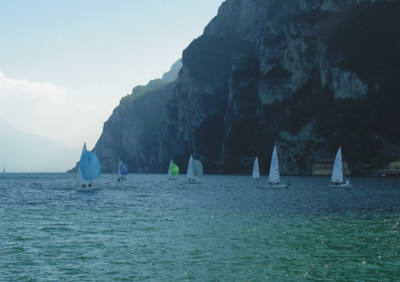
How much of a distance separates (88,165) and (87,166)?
424mm

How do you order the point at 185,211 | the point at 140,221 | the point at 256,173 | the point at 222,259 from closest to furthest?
the point at 222,259
the point at 140,221
the point at 185,211
the point at 256,173

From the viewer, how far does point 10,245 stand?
38.2 metres

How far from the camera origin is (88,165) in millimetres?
105000

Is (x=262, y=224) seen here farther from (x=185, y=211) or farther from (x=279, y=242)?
(x=185, y=211)

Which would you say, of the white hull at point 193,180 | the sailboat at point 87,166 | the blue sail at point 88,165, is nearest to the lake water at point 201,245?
the sailboat at point 87,166

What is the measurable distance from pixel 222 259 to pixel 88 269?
8.50 m

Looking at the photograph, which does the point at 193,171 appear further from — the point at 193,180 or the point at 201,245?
the point at 201,245

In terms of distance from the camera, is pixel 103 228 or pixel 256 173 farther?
pixel 256 173

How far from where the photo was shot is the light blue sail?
102125mm

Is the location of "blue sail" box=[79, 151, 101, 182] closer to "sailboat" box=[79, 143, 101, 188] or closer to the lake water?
"sailboat" box=[79, 143, 101, 188]

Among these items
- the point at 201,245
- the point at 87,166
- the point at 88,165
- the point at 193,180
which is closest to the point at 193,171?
the point at 193,180

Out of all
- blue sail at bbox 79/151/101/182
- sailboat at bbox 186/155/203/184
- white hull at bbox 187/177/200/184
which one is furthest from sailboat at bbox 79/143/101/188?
white hull at bbox 187/177/200/184

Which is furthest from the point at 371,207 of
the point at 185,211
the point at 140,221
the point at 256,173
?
the point at 256,173

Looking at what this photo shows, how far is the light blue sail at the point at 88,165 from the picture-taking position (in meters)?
102
